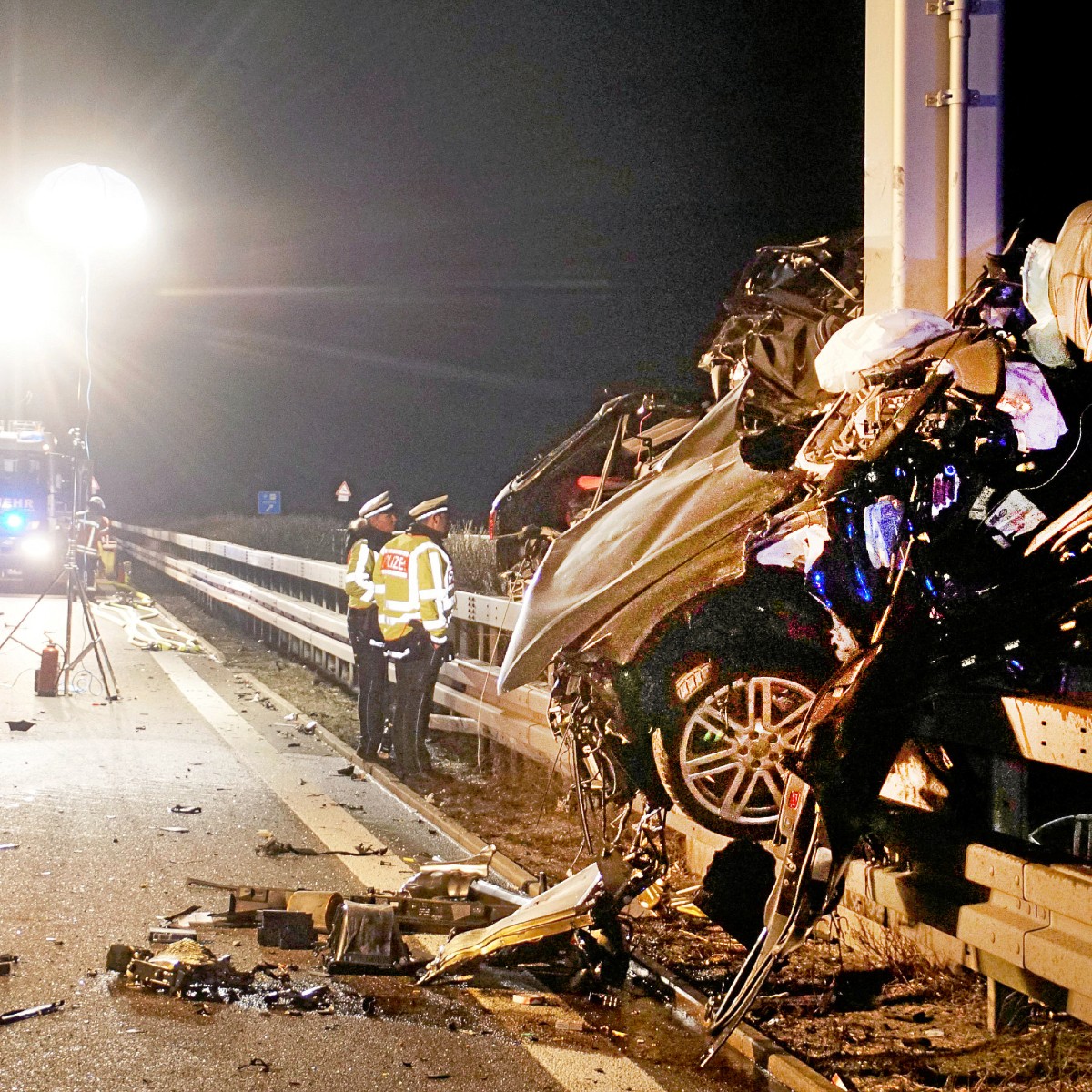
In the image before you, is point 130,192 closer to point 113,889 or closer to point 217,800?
point 217,800

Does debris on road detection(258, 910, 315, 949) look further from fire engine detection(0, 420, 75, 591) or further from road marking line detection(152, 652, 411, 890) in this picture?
fire engine detection(0, 420, 75, 591)

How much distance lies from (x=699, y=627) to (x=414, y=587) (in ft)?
12.3

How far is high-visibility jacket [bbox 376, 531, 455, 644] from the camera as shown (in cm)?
876

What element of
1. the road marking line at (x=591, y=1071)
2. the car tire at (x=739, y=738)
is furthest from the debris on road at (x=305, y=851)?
the road marking line at (x=591, y=1071)

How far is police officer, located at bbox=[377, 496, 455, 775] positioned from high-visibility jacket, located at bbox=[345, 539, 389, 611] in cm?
16

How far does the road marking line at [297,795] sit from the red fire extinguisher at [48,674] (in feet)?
3.89

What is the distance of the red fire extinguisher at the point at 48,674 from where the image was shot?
1195cm

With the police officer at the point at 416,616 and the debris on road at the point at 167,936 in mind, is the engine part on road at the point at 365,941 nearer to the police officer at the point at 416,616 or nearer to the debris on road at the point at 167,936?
the debris on road at the point at 167,936

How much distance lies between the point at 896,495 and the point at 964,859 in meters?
1.20

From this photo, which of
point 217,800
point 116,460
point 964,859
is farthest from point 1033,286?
point 116,460

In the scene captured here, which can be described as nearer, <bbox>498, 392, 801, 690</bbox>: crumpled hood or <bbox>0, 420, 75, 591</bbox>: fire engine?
<bbox>498, 392, 801, 690</bbox>: crumpled hood

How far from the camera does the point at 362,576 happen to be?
9.34 metres

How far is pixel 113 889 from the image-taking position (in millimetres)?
5812

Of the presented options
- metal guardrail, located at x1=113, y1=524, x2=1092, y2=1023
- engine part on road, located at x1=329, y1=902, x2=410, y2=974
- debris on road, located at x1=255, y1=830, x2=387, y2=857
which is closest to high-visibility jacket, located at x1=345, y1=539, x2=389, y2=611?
metal guardrail, located at x1=113, y1=524, x2=1092, y2=1023
